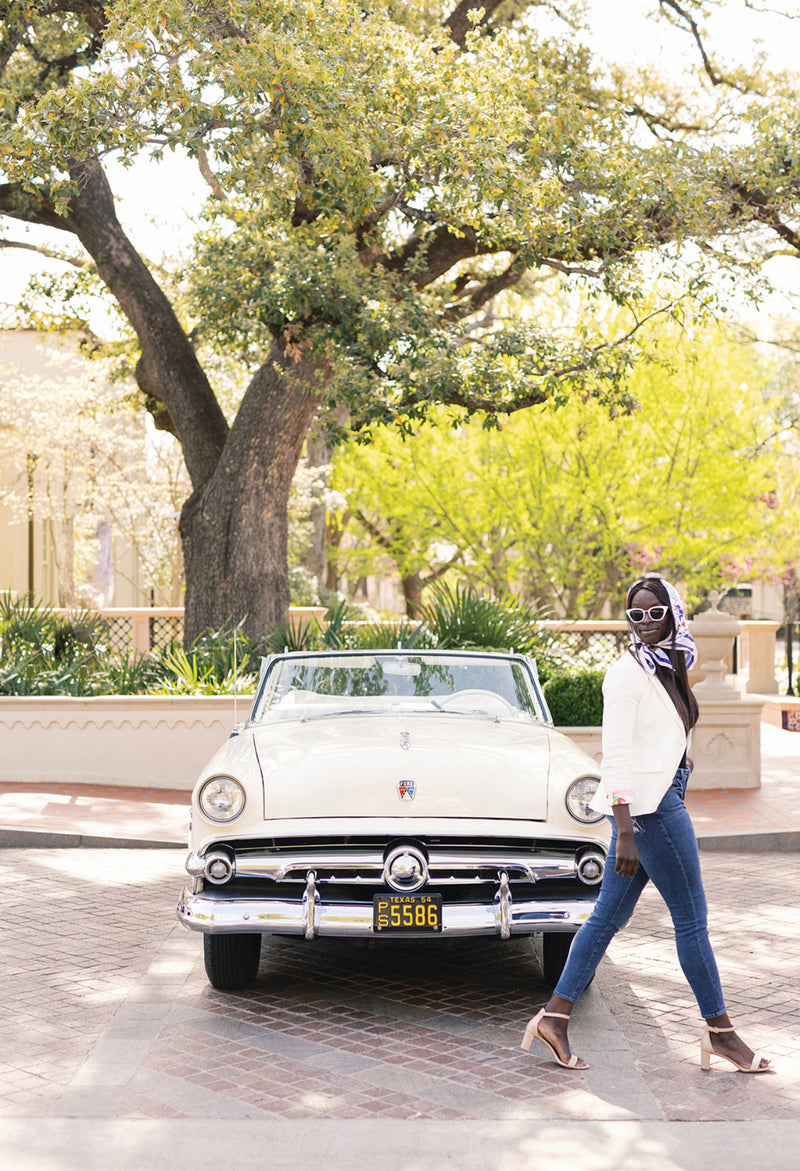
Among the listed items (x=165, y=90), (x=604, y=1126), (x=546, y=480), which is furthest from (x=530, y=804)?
(x=546, y=480)

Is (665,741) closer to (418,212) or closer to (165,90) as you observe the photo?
(165,90)

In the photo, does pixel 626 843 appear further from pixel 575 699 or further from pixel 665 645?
pixel 575 699

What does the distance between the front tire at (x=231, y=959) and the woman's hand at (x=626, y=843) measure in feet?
5.77

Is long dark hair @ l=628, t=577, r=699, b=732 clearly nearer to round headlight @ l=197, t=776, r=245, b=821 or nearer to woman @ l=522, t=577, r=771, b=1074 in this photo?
woman @ l=522, t=577, r=771, b=1074

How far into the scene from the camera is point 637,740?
4.63 m

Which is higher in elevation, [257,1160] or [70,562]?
[70,562]

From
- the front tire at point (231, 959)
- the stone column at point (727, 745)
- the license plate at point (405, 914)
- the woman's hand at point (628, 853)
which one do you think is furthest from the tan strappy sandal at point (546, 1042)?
the stone column at point (727, 745)

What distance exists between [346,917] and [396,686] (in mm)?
2030

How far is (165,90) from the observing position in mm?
9805

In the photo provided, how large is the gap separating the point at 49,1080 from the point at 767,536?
86.2 ft

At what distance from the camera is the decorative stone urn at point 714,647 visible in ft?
41.7

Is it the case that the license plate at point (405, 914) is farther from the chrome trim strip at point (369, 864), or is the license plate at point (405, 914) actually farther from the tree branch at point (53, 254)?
the tree branch at point (53, 254)

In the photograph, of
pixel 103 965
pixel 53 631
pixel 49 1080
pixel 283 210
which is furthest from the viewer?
pixel 53 631

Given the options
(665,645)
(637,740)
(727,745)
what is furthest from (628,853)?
(727,745)
